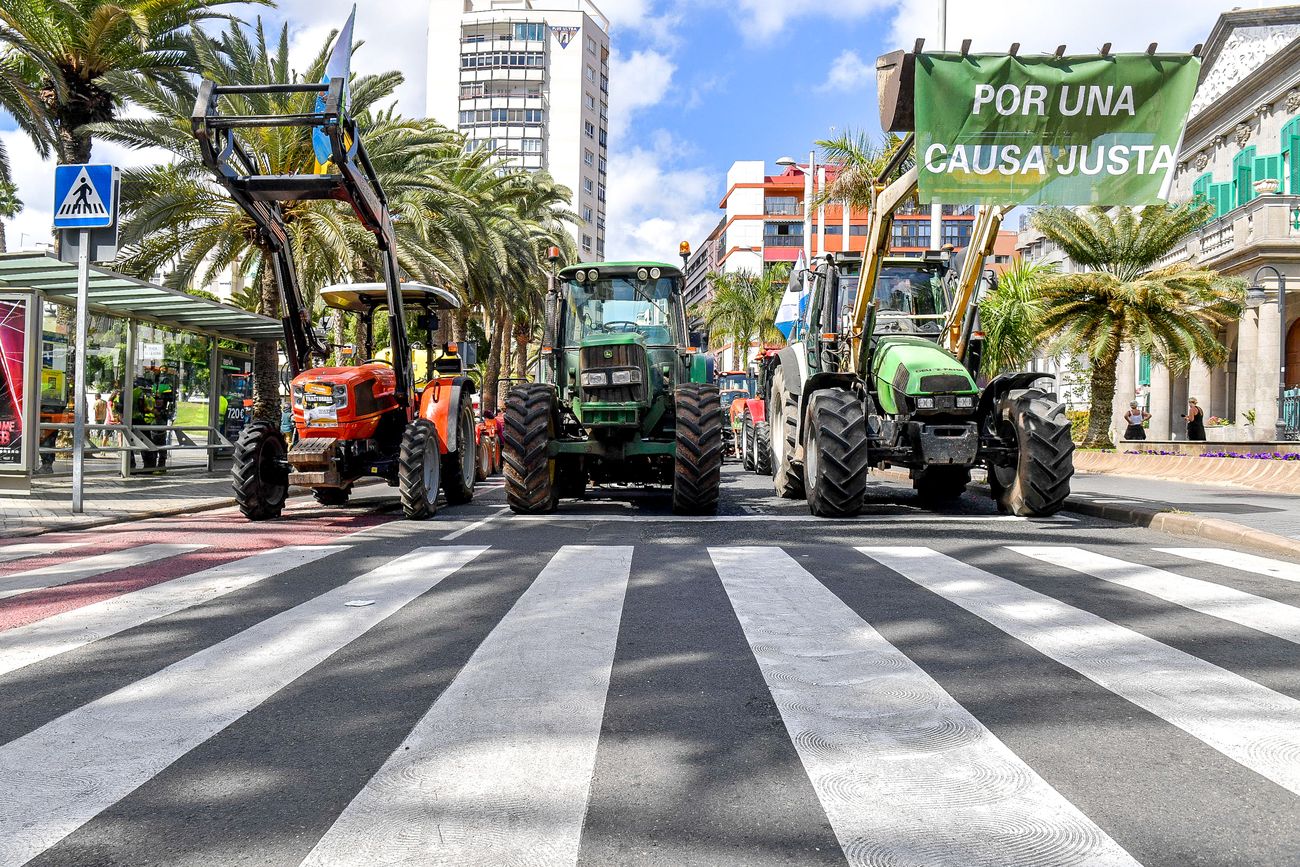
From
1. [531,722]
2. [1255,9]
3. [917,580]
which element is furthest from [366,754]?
[1255,9]

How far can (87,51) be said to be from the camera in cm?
1741

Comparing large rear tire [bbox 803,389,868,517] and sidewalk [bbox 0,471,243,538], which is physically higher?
large rear tire [bbox 803,389,868,517]

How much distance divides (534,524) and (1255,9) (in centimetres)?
3315

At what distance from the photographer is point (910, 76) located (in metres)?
9.94

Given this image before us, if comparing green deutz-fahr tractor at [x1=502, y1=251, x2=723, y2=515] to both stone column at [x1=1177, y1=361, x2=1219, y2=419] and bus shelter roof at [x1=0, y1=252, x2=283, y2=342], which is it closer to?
bus shelter roof at [x1=0, y1=252, x2=283, y2=342]

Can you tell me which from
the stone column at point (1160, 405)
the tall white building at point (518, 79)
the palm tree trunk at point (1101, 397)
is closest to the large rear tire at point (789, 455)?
the palm tree trunk at point (1101, 397)

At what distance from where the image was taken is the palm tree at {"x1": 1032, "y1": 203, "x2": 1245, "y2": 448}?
2322cm

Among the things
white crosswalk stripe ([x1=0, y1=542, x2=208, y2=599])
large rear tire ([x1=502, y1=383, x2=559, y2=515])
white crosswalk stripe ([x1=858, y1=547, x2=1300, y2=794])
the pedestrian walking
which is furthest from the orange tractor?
the pedestrian walking

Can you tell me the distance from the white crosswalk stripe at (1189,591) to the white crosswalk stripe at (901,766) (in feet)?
6.49

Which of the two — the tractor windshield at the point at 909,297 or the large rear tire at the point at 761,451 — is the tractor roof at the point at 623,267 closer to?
the tractor windshield at the point at 909,297

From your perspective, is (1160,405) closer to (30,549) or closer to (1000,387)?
(1000,387)

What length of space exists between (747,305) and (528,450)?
49082mm

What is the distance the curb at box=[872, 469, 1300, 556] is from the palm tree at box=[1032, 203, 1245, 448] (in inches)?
539

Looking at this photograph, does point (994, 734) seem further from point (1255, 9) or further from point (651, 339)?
point (1255, 9)
